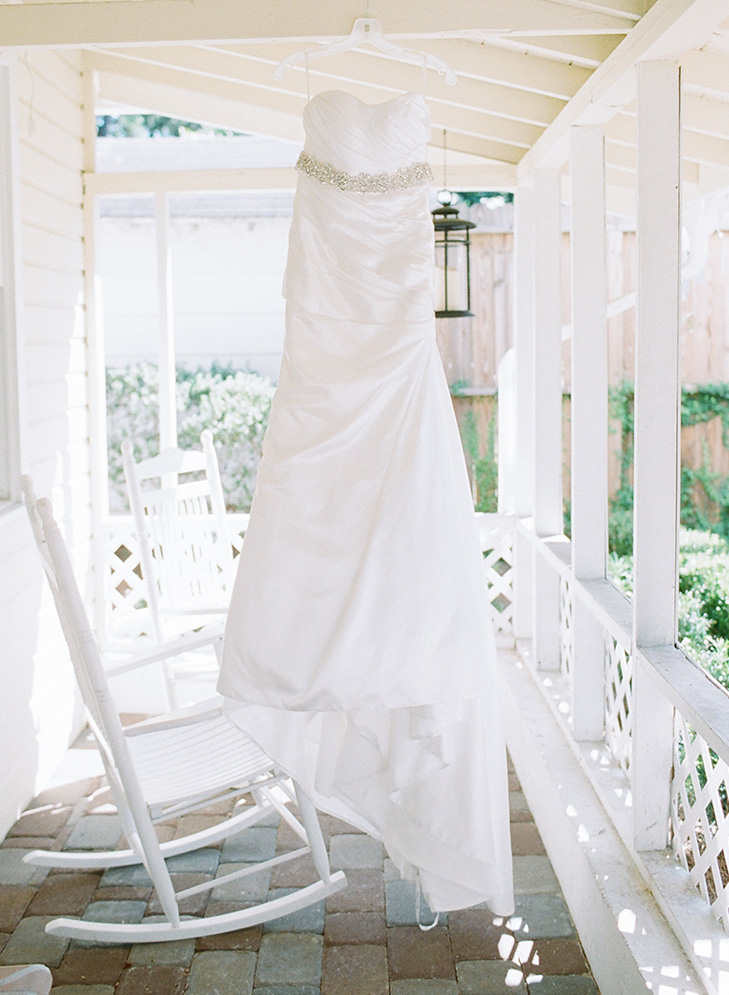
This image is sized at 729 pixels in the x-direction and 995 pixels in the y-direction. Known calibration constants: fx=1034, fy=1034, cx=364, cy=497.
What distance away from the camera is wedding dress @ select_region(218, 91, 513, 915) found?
7.77 ft

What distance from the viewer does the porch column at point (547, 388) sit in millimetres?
3930

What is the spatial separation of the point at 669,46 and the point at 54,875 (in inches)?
108

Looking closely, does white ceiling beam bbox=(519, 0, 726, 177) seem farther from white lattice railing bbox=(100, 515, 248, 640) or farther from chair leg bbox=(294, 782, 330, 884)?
white lattice railing bbox=(100, 515, 248, 640)

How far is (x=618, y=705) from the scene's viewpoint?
3053 mm

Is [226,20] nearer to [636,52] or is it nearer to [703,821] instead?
[636,52]

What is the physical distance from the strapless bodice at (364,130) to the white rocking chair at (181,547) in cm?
183

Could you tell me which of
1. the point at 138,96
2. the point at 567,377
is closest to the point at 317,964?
the point at 138,96

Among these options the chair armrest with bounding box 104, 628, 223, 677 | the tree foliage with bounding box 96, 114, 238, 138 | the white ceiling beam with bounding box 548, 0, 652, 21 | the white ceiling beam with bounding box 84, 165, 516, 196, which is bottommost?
the chair armrest with bounding box 104, 628, 223, 677

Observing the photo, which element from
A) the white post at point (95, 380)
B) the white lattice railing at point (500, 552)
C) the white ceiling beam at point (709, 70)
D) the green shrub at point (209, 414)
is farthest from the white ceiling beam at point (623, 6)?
the green shrub at point (209, 414)

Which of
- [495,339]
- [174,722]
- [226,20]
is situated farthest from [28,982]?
[495,339]

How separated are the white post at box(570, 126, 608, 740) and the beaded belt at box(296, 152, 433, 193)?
886mm

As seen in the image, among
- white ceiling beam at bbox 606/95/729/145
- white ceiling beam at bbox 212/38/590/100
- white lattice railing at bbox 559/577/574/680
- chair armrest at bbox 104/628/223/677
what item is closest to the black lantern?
white ceiling beam at bbox 212/38/590/100

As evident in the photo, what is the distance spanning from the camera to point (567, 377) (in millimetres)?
7176

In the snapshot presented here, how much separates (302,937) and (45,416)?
7.11ft
